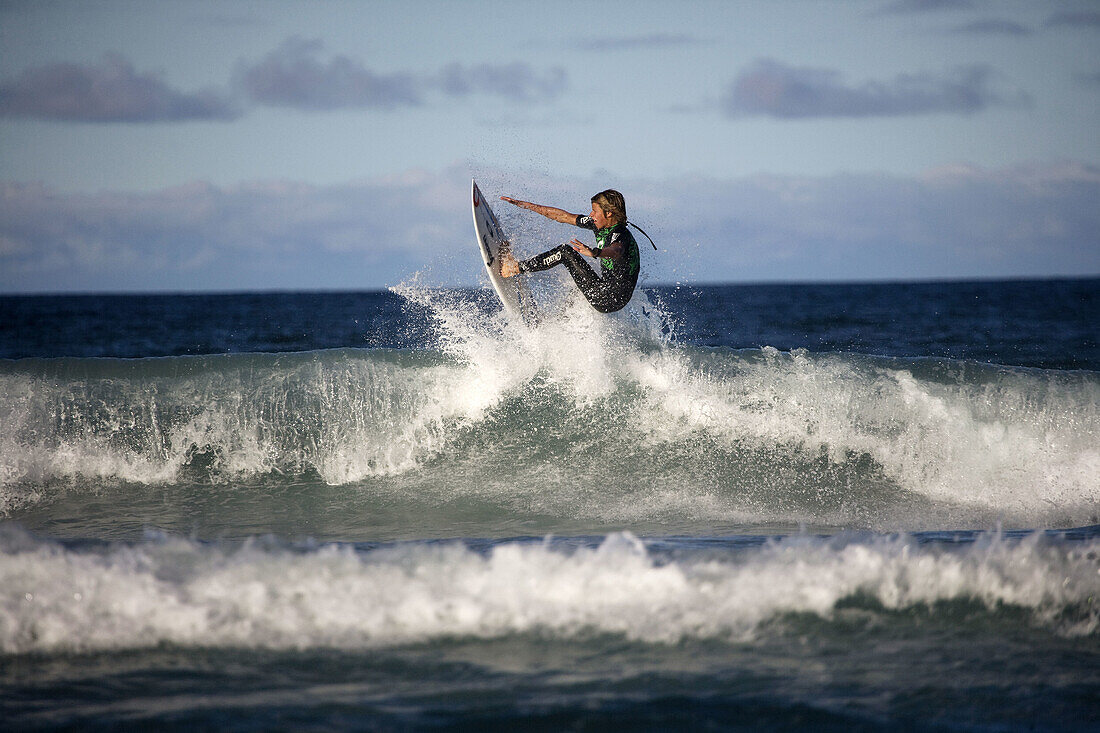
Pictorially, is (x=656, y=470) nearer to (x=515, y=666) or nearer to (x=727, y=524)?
(x=727, y=524)

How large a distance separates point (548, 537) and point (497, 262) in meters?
4.56

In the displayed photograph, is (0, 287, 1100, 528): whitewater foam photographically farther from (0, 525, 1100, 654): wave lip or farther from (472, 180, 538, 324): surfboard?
(0, 525, 1100, 654): wave lip

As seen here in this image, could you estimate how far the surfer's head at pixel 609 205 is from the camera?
753 cm

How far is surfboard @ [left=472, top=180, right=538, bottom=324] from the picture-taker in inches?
333

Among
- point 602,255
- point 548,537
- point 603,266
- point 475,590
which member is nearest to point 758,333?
point 603,266

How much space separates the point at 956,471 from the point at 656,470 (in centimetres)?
275

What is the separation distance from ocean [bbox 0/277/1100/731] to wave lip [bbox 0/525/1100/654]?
0.05 ft

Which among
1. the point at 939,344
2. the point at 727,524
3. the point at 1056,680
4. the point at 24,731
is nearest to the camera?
the point at 24,731

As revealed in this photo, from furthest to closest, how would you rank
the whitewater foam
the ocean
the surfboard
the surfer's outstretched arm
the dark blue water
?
1. the dark blue water
2. the surfboard
3. the surfer's outstretched arm
4. the whitewater foam
5. the ocean

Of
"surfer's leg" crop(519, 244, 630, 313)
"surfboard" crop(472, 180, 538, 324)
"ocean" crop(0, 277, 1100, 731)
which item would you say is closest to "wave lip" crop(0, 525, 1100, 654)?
"ocean" crop(0, 277, 1100, 731)

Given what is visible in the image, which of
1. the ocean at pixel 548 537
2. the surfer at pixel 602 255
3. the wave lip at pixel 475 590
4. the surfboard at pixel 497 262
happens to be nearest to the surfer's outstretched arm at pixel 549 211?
the surfer at pixel 602 255

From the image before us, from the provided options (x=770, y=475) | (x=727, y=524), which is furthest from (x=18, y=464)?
(x=770, y=475)

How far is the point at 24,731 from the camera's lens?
10.7 feet

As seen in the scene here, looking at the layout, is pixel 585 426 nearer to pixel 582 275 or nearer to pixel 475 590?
pixel 582 275
